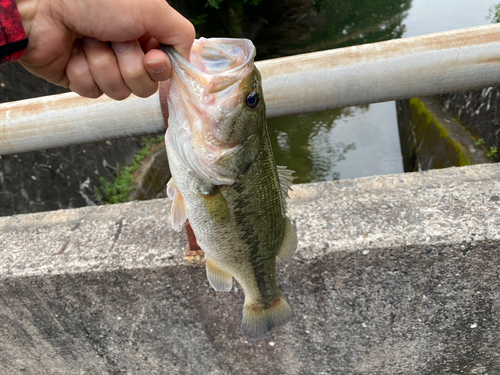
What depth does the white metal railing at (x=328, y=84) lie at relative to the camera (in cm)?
149

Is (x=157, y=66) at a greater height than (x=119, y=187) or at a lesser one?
greater

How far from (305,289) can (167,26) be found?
1.46 meters

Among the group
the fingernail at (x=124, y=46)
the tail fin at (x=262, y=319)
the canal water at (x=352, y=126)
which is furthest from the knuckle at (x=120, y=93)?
the canal water at (x=352, y=126)

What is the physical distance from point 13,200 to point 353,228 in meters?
4.34

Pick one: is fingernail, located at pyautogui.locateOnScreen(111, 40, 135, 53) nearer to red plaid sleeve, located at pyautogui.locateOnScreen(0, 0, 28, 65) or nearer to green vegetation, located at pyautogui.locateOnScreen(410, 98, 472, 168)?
red plaid sleeve, located at pyautogui.locateOnScreen(0, 0, 28, 65)

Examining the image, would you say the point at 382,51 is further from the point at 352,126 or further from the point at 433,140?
the point at 352,126

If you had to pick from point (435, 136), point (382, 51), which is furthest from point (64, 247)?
point (435, 136)

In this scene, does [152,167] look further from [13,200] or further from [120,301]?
[120,301]

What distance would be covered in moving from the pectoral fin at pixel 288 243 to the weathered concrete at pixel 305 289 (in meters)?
0.26

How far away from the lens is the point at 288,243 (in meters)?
1.56

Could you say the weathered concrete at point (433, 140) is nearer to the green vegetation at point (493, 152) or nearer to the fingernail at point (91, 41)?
the green vegetation at point (493, 152)

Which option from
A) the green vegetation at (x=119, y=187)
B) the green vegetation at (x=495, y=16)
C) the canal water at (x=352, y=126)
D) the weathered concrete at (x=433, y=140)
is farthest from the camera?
the canal water at (x=352, y=126)

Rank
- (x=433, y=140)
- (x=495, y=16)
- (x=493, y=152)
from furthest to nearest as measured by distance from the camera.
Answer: (x=495, y=16)
(x=433, y=140)
(x=493, y=152)

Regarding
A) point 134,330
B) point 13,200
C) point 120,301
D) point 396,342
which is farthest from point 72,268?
point 13,200
